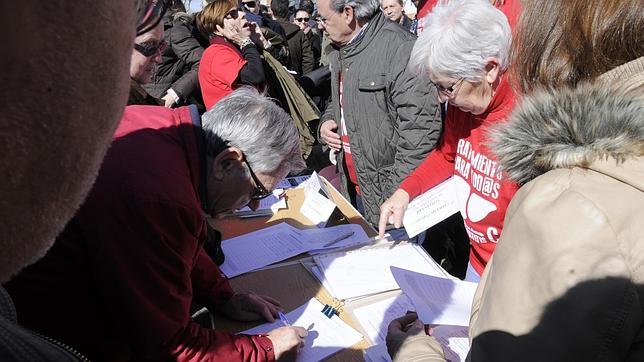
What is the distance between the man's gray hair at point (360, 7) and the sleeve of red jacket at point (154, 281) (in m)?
1.62

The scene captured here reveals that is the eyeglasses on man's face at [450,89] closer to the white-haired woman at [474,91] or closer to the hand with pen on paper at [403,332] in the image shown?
the white-haired woman at [474,91]

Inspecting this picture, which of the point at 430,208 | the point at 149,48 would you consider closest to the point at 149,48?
the point at 149,48

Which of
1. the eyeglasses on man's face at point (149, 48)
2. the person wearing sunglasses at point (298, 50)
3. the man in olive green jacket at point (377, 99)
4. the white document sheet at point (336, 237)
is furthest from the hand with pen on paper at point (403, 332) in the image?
the person wearing sunglasses at point (298, 50)

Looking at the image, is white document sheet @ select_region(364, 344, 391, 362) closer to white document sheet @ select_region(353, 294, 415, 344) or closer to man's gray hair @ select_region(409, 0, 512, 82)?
white document sheet @ select_region(353, 294, 415, 344)

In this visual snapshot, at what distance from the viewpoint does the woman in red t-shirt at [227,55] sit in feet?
10.8

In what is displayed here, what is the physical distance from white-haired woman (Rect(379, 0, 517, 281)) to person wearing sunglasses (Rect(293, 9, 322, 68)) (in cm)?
448

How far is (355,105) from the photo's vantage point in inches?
97.6

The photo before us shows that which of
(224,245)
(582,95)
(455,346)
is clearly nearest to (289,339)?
(455,346)

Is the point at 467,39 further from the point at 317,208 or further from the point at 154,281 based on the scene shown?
the point at 154,281

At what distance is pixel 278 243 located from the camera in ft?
6.81

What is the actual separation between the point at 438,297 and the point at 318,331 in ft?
1.28

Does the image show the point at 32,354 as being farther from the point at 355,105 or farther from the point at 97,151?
the point at 355,105

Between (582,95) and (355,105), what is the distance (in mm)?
1799

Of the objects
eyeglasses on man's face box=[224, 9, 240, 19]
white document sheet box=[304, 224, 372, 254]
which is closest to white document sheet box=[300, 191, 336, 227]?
white document sheet box=[304, 224, 372, 254]
